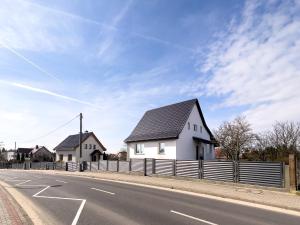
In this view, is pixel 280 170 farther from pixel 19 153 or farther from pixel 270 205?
pixel 19 153

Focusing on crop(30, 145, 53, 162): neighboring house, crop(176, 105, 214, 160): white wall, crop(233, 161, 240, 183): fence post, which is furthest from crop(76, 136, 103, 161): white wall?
crop(233, 161, 240, 183): fence post

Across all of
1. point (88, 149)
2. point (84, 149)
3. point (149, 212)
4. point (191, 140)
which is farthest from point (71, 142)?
point (149, 212)

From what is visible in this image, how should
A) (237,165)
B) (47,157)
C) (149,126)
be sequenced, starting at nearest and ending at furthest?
(237,165) → (149,126) → (47,157)

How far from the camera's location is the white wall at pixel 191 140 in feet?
120

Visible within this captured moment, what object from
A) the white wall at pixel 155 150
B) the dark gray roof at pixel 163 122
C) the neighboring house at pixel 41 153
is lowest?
the neighboring house at pixel 41 153

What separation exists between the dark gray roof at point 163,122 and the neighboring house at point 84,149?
99.9ft

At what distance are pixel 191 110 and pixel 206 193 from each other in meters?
20.9

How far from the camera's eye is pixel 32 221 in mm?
9773

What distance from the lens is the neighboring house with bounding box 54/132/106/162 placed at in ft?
235

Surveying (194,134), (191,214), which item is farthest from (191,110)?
(191,214)

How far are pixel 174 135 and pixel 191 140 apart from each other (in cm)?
345

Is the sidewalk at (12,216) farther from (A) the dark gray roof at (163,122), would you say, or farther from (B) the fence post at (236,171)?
(A) the dark gray roof at (163,122)

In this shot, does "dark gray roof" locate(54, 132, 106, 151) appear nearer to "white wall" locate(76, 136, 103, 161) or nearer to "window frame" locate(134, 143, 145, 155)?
"white wall" locate(76, 136, 103, 161)

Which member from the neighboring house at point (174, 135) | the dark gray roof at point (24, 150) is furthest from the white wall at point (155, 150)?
the dark gray roof at point (24, 150)
